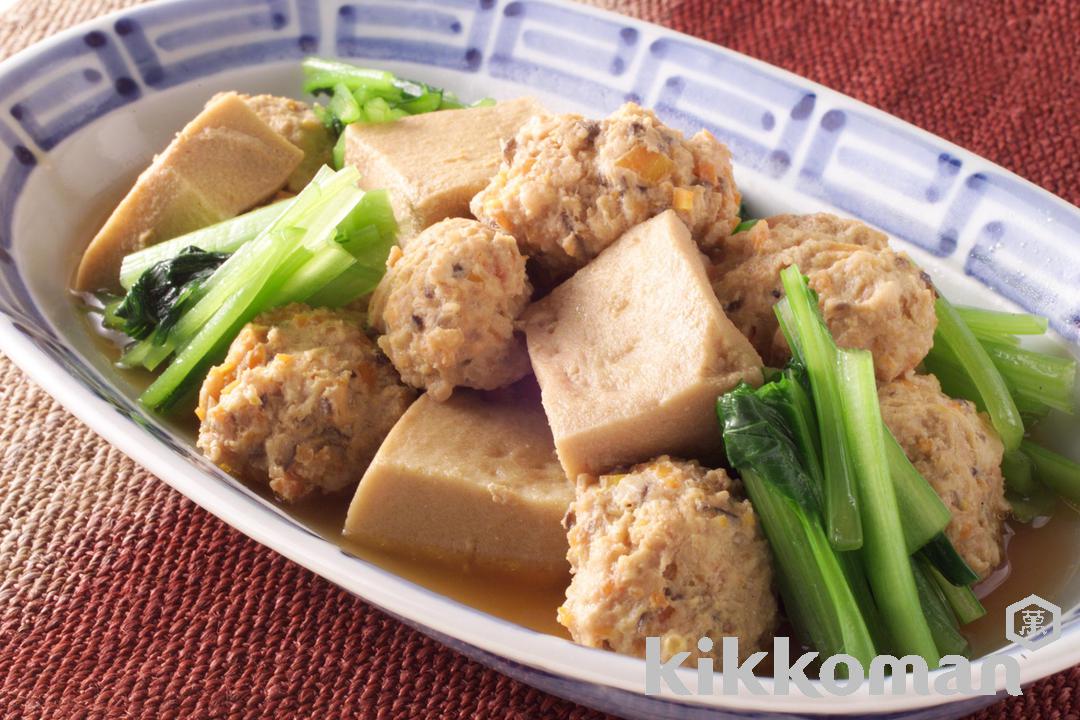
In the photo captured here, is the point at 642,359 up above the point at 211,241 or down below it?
above

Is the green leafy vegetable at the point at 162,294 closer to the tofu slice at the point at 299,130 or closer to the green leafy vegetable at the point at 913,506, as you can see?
the tofu slice at the point at 299,130

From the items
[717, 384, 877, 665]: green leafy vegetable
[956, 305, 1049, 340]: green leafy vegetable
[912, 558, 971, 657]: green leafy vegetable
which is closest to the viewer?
[717, 384, 877, 665]: green leafy vegetable

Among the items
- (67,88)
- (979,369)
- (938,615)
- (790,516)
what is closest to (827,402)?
(790,516)

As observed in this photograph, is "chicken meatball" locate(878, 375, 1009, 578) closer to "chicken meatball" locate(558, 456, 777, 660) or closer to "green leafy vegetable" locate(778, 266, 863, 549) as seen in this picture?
"green leafy vegetable" locate(778, 266, 863, 549)

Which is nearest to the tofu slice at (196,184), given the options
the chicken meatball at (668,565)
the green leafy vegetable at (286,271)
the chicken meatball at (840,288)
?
the green leafy vegetable at (286,271)

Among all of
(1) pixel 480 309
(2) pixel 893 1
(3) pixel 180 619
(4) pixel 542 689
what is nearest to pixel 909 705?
(4) pixel 542 689

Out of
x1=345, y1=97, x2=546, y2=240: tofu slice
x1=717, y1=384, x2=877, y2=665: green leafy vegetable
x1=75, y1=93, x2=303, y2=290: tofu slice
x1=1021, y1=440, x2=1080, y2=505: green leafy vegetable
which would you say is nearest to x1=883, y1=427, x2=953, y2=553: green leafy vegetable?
x1=717, y1=384, x2=877, y2=665: green leafy vegetable

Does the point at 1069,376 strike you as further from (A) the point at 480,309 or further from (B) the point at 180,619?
(B) the point at 180,619

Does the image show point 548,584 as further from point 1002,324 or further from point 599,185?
point 1002,324
